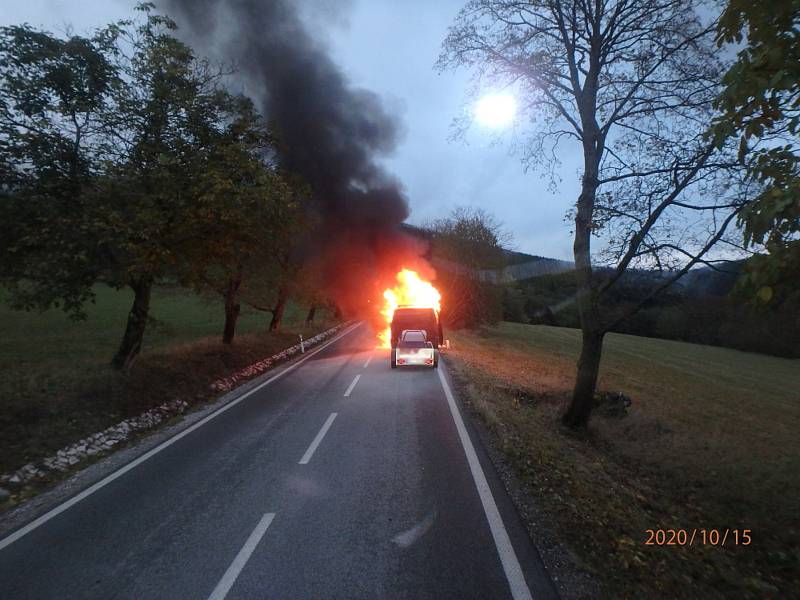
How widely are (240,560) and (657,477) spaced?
6574 mm

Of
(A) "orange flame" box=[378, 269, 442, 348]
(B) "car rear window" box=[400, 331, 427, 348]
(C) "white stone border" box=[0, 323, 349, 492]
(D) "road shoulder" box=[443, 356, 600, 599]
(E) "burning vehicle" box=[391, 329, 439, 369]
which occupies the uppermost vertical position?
(A) "orange flame" box=[378, 269, 442, 348]

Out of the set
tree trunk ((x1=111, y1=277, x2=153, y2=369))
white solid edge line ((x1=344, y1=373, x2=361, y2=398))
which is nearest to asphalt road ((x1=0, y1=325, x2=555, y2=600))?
white solid edge line ((x1=344, y1=373, x2=361, y2=398))

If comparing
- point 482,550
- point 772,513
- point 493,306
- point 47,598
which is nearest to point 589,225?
point 772,513

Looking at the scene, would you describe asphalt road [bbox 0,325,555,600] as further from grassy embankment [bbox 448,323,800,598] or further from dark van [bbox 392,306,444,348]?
dark van [bbox 392,306,444,348]

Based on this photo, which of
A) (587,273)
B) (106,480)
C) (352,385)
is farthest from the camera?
(352,385)

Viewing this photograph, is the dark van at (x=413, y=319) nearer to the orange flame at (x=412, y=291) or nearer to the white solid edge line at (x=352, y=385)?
the white solid edge line at (x=352, y=385)

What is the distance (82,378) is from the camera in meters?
9.48

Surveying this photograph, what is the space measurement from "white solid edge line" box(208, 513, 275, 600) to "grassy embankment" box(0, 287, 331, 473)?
14.2 ft

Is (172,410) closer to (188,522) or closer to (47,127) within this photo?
(188,522)

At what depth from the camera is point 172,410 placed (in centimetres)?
935

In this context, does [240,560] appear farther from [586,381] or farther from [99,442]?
[586,381]

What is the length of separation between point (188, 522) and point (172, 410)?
5.50 m

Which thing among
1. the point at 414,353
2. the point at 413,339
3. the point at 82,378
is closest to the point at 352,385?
the point at 414,353

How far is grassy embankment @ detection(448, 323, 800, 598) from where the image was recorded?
386 cm
